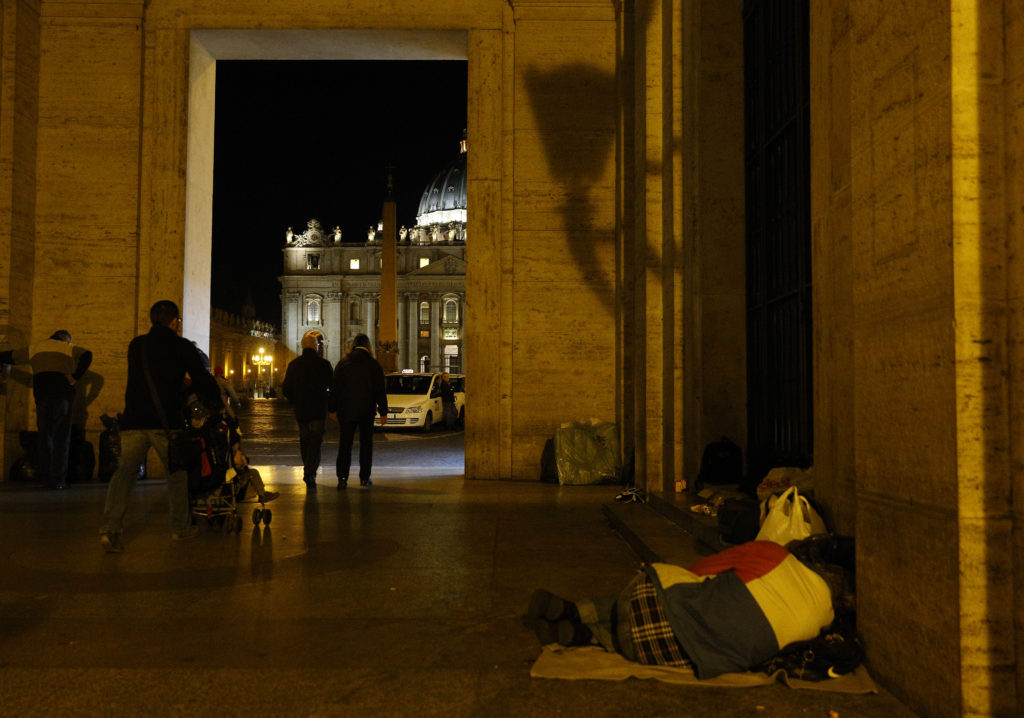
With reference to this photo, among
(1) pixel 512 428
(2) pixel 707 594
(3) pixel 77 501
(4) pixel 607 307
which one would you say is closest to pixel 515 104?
(4) pixel 607 307

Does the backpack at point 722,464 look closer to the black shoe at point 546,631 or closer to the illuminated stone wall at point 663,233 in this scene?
the illuminated stone wall at point 663,233

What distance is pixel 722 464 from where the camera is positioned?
7230mm

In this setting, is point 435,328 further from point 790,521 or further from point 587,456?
point 790,521

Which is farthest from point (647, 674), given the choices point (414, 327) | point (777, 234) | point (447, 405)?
point (414, 327)

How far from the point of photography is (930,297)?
2.74 meters

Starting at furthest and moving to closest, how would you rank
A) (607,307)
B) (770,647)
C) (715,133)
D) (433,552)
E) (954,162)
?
(607,307)
(715,133)
(433,552)
(770,647)
(954,162)

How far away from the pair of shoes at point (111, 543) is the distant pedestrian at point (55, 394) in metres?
3.72

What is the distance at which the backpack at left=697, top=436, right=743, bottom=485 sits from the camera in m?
7.23

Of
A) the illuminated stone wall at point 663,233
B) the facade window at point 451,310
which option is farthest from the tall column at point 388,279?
the facade window at point 451,310

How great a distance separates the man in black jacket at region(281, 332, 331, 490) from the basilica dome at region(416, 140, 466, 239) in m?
115

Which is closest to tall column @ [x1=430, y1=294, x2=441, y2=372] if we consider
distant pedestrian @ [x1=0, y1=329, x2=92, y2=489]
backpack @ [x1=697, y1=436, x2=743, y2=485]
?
distant pedestrian @ [x1=0, y1=329, x2=92, y2=489]

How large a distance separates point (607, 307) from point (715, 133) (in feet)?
8.97

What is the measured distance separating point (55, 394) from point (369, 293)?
99.3m

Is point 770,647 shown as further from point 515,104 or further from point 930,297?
point 515,104
